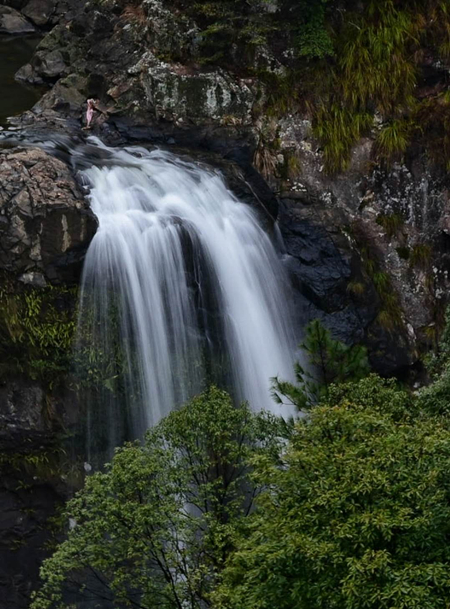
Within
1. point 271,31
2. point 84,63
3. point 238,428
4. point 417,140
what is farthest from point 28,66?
point 238,428

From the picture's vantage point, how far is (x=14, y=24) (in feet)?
105

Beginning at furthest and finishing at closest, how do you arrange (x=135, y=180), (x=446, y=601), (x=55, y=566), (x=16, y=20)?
(x=16, y=20) → (x=135, y=180) → (x=55, y=566) → (x=446, y=601)

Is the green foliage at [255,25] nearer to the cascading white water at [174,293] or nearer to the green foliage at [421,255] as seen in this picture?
the cascading white water at [174,293]

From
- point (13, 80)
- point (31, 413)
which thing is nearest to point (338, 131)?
point (13, 80)

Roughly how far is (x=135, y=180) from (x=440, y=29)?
30.3 ft

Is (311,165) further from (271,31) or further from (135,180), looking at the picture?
(135,180)

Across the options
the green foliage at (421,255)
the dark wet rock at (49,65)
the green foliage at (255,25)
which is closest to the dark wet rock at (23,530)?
the green foliage at (421,255)

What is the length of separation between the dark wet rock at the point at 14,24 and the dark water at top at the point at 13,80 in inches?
12.8

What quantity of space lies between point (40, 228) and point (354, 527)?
9907 mm

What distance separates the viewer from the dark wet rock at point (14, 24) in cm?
3192

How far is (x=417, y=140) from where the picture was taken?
23297 mm

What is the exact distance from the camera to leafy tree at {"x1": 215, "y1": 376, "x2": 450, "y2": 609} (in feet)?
29.9

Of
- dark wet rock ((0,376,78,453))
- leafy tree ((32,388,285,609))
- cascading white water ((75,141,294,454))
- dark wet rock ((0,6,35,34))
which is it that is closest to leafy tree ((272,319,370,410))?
leafy tree ((32,388,285,609))

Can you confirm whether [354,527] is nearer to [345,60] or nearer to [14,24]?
[345,60]
